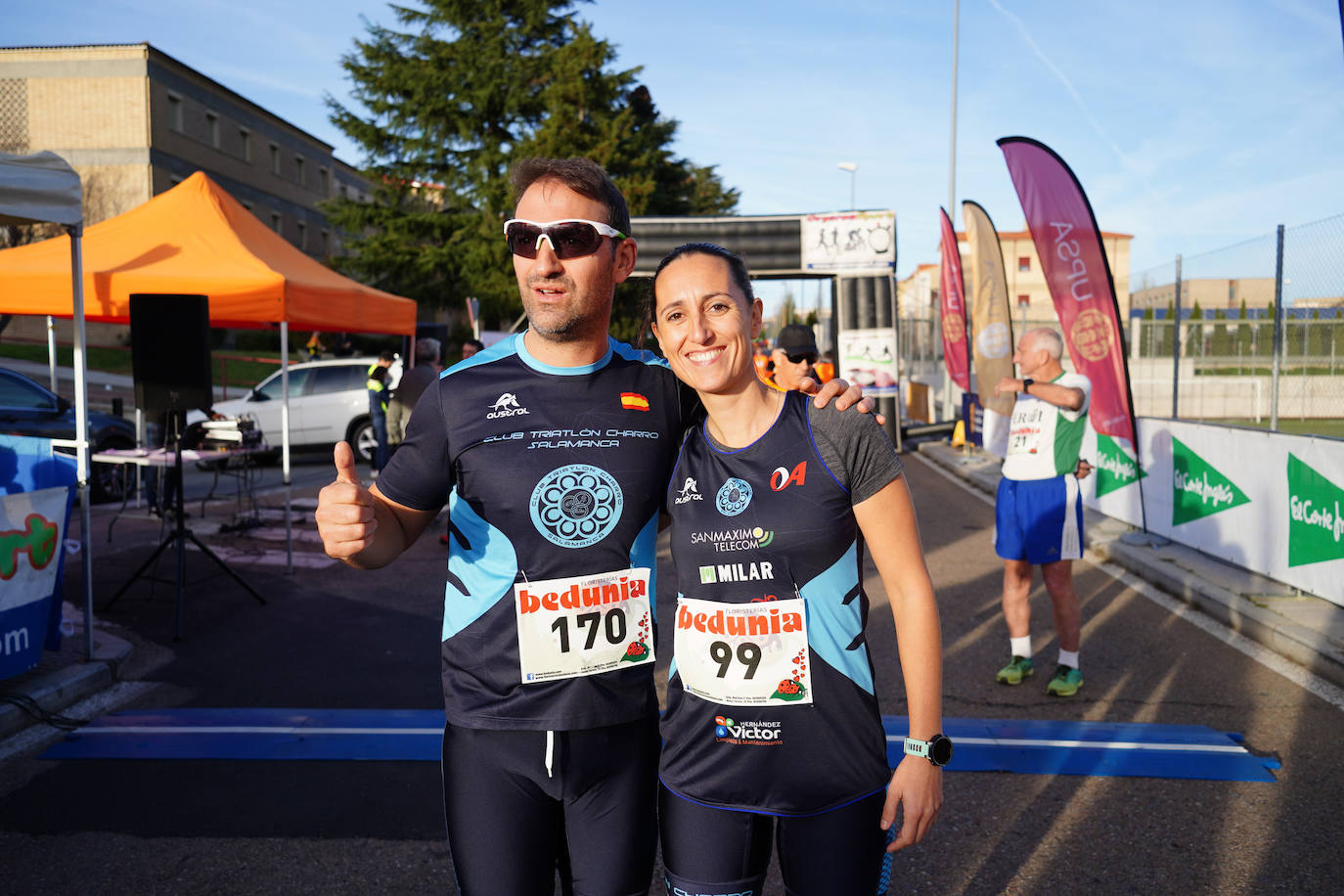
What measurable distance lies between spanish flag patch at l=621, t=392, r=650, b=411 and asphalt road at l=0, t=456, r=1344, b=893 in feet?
6.70

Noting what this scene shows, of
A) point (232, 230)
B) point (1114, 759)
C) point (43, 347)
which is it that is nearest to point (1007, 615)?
point (1114, 759)

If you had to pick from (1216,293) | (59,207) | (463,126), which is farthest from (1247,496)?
(463,126)

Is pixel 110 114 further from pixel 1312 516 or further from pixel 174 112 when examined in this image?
pixel 1312 516

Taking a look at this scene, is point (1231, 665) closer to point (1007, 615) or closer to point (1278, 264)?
point (1007, 615)

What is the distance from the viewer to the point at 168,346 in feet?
22.5

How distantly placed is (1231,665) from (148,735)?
6018 mm

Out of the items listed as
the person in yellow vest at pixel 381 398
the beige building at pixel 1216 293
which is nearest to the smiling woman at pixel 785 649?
the beige building at pixel 1216 293

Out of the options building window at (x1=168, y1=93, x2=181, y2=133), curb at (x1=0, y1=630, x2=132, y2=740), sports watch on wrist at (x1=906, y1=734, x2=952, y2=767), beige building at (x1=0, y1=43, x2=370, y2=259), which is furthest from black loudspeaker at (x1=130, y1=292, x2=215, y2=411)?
building window at (x1=168, y1=93, x2=181, y2=133)

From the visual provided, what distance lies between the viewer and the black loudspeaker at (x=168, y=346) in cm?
679

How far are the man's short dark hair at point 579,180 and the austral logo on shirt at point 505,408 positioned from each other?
18.4 inches

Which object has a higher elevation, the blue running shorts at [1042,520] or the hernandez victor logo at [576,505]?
the hernandez victor logo at [576,505]

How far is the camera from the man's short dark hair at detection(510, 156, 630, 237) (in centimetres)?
216

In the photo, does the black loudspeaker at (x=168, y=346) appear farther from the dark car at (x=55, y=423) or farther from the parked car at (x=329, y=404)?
the parked car at (x=329, y=404)

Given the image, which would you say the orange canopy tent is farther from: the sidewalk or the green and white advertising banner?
the sidewalk
